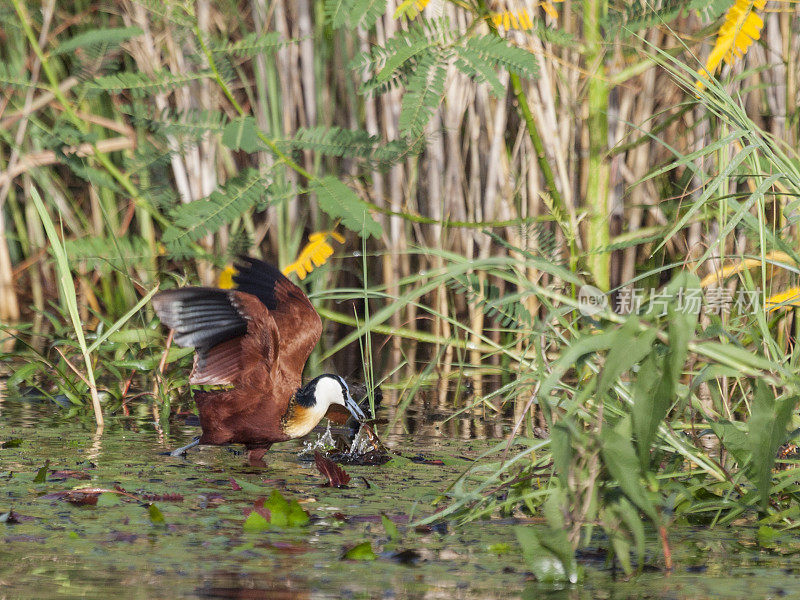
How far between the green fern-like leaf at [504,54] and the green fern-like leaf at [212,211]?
1042 mm

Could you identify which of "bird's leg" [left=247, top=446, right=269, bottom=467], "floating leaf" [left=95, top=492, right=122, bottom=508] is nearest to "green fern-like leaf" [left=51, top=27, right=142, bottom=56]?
"bird's leg" [left=247, top=446, right=269, bottom=467]

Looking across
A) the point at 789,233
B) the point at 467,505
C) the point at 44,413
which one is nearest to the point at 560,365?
the point at 467,505

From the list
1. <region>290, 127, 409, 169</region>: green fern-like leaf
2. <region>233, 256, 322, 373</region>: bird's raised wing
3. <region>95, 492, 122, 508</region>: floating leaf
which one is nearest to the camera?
<region>95, 492, 122, 508</region>: floating leaf

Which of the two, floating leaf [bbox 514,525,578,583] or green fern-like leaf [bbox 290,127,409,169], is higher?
green fern-like leaf [bbox 290,127,409,169]

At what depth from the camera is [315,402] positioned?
3.63 m

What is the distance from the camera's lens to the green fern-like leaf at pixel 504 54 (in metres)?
4.09

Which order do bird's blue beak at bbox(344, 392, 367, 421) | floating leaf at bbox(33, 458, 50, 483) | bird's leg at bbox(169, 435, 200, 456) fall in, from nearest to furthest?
floating leaf at bbox(33, 458, 50, 483) → bird's leg at bbox(169, 435, 200, 456) → bird's blue beak at bbox(344, 392, 367, 421)

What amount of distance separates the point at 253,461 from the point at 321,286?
2.28 meters

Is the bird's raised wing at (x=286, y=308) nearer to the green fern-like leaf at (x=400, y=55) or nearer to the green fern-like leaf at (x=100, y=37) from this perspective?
the green fern-like leaf at (x=400, y=55)

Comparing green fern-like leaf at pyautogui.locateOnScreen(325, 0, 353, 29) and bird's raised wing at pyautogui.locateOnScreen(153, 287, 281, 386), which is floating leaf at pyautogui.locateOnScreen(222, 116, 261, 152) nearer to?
green fern-like leaf at pyautogui.locateOnScreen(325, 0, 353, 29)

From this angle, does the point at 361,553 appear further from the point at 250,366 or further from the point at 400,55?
the point at 400,55

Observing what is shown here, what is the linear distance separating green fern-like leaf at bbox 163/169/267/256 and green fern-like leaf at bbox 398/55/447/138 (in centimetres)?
72

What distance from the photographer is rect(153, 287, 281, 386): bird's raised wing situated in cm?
354

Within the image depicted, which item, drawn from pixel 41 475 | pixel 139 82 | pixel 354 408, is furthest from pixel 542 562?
pixel 139 82
